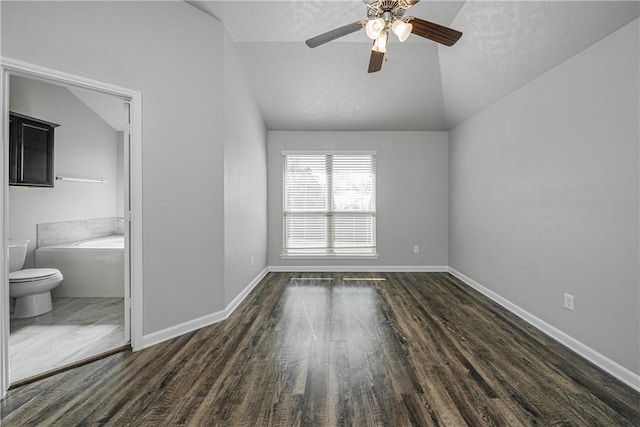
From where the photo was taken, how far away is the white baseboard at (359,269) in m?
5.27

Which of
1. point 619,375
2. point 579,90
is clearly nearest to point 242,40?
point 579,90

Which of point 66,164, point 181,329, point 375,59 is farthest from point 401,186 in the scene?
point 66,164

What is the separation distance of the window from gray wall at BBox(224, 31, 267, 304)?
65 cm

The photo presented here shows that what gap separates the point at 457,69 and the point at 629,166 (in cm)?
223

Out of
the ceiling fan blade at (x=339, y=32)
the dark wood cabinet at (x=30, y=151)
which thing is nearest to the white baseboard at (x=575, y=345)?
the ceiling fan blade at (x=339, y=32)

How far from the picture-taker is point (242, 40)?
3.55m

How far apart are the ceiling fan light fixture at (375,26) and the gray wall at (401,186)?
3198 mm

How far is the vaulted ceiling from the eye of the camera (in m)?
2.46

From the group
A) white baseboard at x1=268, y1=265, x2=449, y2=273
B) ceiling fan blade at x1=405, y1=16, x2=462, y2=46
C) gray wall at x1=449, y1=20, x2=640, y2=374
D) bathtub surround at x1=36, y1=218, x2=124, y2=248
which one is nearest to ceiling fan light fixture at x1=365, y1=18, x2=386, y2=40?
→ ceiling fan blade at x1=405, y1=16, x2=462, y2=46

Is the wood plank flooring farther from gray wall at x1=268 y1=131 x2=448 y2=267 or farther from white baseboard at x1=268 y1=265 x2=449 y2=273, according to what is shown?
gray wall at x1=268 y1=131 x2=448 y2=267

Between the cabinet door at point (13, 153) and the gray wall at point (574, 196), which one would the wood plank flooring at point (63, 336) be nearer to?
the cabinet door at point (13, 153)

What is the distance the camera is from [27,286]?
298 cm

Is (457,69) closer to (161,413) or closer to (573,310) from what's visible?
(573,310)

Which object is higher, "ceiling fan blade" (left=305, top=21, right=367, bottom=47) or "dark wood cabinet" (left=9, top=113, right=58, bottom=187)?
"ceiling fan blade" (left=305, top=21, right=367, bottom=47)
